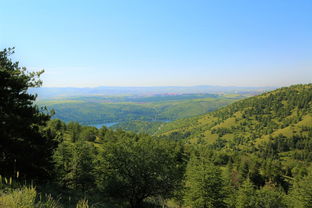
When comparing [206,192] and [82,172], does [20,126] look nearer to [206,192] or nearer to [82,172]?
[82,172]

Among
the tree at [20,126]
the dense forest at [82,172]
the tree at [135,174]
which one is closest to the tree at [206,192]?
the dense forest at [82,172]

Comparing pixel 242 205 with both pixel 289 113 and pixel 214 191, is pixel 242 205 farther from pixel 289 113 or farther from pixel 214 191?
pixel 289 113

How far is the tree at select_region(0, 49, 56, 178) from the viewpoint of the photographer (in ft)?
52.5

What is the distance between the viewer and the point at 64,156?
33250 mm

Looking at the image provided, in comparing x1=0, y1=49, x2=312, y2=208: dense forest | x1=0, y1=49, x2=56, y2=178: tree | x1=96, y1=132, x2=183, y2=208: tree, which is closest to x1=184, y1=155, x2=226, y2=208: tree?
x1=0, y1=49, x2=312, y2=208: dense forest

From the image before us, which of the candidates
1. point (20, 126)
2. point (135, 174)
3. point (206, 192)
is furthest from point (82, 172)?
point (206, 192)

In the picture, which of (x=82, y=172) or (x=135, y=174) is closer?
(x=135, y=174)

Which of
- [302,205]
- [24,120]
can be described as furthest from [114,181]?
[302,205]

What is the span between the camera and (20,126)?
16500 millimetres

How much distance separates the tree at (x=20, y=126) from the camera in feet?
52.5

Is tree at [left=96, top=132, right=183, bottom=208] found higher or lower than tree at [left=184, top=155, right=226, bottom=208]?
higher

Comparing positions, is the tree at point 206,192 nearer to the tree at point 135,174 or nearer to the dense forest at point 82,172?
the dense forest at point 82,172

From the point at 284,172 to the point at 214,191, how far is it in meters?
91.6

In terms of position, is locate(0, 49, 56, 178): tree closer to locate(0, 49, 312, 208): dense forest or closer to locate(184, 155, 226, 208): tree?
locate(0, 49, 312, 208): dense forest
